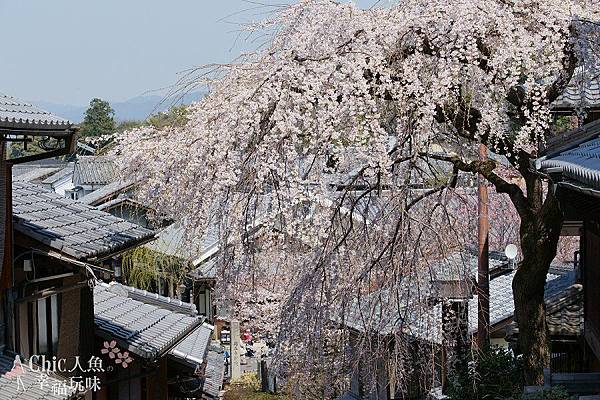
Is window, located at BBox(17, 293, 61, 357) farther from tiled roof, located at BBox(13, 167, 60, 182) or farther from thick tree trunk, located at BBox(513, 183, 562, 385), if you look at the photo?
tiled roof, located at BBox(13, 167, 60, 182)

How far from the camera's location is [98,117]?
60.7 m

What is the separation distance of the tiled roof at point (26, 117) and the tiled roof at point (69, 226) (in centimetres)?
116

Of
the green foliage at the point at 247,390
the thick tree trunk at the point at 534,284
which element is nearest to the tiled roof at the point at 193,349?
the green foliage at the point at 247,390

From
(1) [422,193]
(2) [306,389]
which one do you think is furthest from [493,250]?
(1) [422,193]

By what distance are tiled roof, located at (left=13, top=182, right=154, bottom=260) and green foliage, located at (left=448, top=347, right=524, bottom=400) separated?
4.07 metres

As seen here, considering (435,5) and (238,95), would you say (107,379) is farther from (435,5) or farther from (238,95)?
(435,5)

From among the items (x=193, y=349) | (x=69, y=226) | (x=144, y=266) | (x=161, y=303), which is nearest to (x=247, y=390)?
(x=144, y=266)

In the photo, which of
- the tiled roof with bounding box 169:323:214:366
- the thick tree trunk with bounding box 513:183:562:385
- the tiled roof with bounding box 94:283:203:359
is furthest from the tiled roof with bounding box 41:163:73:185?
the thick tree trunk with bounding box 513:183:562:385

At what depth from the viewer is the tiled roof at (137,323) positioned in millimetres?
10172

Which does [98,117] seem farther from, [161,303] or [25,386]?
[25,386]

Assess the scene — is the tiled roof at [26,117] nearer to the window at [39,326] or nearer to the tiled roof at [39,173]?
the window at [39,326]

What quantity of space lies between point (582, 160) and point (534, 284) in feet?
8.73

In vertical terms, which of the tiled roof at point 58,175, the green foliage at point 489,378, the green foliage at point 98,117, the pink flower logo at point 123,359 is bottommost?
the green foliage at point 489,378

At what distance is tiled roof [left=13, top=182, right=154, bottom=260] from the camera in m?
7.96
